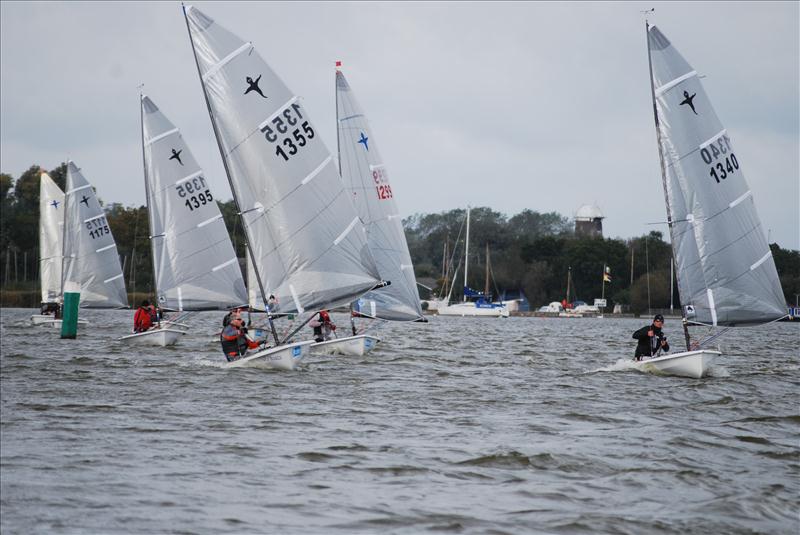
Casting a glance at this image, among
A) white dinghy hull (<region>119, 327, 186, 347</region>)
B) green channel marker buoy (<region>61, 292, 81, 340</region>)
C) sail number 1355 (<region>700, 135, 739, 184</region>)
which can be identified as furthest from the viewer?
green channel marker buoy (<region>61, 292, 81, 340</region>)

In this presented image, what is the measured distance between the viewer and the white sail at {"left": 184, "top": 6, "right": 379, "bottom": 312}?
2028 centimetres

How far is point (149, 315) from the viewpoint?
28.9m

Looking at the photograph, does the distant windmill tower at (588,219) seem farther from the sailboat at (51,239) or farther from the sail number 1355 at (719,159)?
the sail number 1355 at (719,159)

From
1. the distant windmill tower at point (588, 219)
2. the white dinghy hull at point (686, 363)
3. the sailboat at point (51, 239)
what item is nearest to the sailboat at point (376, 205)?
the white dinghy hull at point (686, 363)

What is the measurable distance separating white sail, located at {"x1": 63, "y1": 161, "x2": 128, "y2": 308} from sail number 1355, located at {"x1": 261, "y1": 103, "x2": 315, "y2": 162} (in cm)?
2022

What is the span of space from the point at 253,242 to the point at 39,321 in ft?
82.3

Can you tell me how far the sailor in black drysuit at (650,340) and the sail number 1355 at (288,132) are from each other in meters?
7.81

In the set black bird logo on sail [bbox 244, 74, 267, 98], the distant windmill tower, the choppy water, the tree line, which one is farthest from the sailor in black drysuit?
the distant windmill tower

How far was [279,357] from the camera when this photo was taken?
18.6 m

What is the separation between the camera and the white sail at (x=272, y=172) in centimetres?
2028

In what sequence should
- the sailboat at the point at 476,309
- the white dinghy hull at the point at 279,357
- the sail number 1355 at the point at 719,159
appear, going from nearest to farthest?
the white dinghy hull at the point at 279,357, the sail number 1355 at the point at 719,159, the sailboat at the point at 476,309

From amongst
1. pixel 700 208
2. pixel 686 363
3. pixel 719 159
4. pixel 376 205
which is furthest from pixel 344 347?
pixel 719 159

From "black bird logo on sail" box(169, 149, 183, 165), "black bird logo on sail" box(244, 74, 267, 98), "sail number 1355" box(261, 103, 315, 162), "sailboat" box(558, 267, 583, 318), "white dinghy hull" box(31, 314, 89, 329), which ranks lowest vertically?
"white dinghy hull" box(31, 314, 89, 329)

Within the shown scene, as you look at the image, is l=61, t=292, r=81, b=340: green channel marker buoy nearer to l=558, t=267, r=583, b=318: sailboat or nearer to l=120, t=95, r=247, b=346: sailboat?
l=120, t=95, r=247, b=346: sailboat
